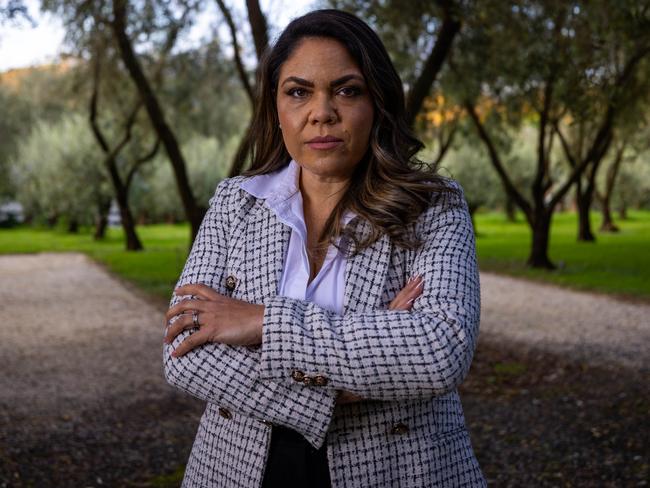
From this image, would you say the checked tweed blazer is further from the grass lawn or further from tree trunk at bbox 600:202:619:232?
tree trunk at bbox 600:202:619:232

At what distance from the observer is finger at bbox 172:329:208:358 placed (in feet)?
6.36

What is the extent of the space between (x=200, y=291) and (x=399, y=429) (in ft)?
2.09

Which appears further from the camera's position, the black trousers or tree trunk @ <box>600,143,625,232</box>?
tree trunk @ <box>600,143,625,232</box>

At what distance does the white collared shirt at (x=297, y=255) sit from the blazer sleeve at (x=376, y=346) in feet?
0.49

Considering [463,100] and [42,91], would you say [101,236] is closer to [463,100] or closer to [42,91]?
[42,91]

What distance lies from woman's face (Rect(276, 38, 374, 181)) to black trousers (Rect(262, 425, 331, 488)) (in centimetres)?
70

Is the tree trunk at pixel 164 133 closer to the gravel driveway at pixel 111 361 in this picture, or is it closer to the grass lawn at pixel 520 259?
the gravel driveway at pixel 111 361

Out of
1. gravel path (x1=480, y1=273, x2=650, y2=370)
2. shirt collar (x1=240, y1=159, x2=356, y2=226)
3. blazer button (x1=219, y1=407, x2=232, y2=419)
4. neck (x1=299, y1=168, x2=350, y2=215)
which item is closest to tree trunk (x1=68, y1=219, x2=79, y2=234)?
gravel path (x1=480, y1=273, x2=650, y2=370)

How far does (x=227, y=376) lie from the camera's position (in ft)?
6.19

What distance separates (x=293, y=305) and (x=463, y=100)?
1625 centimetres

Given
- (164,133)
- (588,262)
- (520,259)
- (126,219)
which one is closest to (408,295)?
(164,133)

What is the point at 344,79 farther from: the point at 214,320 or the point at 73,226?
the point at 73,226

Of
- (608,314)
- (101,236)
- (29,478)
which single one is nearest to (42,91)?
(101,236)

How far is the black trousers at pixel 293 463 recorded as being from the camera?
6.02 feet
